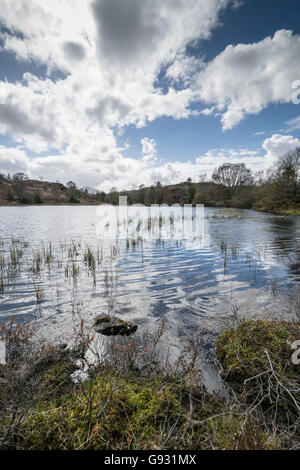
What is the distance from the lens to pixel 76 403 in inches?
84.3

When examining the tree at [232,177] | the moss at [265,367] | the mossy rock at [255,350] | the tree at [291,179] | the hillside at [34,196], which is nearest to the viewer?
the moss at [265,367]

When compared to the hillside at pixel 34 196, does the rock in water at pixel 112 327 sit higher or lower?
lower

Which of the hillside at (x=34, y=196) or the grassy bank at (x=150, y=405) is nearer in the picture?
the grassy bank at (x=150, y=405)

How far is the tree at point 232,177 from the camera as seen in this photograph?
7444 centimetres

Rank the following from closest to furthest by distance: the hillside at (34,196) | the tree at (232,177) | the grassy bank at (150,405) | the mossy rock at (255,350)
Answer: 1. the grassy bank at (150,405)
2. the mossy rock at (255,350)
3. the tree at (232,177)
4. the hillside at (34,196)

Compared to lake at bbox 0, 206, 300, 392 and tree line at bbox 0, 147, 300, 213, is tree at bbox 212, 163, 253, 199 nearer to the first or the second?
tree line at bbox 0, 147, 300, 213

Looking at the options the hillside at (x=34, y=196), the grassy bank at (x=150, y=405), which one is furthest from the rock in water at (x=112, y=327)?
the hillside at (x=34, y=196)

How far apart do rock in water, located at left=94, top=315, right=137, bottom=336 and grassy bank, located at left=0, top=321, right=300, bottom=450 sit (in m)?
0.85

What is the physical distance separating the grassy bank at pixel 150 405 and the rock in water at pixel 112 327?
2.80 ft

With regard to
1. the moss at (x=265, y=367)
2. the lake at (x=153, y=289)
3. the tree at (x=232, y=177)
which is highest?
the tree at (x=232, y=177)

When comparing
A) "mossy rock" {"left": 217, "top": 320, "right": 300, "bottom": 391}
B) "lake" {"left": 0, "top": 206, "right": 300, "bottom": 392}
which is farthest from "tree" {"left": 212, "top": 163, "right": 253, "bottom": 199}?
"mossy rock" {"left": 217, "top": 320, "right": 300, "bottom": 391}

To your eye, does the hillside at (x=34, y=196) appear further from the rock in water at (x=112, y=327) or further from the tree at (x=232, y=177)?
the rock in water at (x=112, y=327)

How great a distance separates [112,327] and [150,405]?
2.33m

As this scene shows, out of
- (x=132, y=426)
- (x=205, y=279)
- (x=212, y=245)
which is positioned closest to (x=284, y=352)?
(x=132, y=426)
